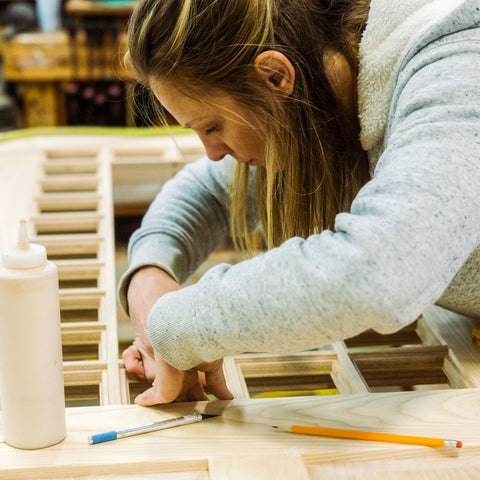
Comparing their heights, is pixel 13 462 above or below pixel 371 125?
below

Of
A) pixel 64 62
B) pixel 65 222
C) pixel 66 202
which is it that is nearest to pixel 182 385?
pixel 65 222

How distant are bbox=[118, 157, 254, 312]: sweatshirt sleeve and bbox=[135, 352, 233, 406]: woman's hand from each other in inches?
11.9

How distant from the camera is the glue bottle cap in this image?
27.9 inches

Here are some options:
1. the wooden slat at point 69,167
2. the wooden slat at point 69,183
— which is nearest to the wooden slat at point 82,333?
the wooden slat at point 69,183

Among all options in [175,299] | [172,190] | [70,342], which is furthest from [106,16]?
[175,299]

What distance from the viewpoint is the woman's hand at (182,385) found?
2.94ft

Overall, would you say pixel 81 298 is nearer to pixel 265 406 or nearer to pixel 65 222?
pixel 65 222

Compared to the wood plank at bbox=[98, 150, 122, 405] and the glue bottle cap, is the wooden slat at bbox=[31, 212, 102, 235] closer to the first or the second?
the wood plank at bbox=[98, 150, 122, 405]

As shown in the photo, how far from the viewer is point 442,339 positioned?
3.73 feet

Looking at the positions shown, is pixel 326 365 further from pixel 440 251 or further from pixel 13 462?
pixel 13 462

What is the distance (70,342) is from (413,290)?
Answer: 2.09 feet

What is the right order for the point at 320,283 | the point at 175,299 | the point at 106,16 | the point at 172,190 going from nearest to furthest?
the point at 320,283 → the point at 175,299 → the point at 172,190 → the point at 106,16

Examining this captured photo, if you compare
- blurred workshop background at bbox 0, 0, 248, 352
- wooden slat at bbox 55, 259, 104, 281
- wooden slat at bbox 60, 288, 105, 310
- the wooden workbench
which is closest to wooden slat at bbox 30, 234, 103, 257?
the wooden workbench

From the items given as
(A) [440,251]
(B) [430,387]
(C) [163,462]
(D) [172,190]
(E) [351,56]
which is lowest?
(B) [430,387]
